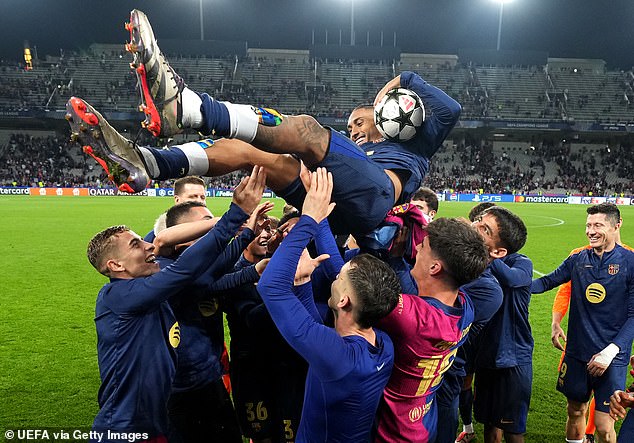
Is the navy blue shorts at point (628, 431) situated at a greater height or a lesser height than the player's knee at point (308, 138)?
lesser

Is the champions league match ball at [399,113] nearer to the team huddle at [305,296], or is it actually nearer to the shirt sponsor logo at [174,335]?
the team huddle at [305,296]

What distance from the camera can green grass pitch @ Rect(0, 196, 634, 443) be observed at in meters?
4.32

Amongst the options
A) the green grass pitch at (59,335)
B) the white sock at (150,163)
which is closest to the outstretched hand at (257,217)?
the white sock at (150,163)

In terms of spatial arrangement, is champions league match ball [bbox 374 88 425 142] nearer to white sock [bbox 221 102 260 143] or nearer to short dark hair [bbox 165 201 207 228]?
white sock [bbox 221 102 260 143]

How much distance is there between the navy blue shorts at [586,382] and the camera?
3.71m

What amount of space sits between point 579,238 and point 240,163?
15146mm

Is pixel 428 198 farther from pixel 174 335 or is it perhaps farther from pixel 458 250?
pixel 174 335

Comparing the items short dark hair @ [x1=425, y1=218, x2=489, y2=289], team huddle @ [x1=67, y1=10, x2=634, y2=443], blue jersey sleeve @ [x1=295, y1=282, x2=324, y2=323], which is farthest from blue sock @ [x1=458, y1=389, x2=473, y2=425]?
blue jersey sleeve @ [x1=295, y1=282, x2=324, y2=323]

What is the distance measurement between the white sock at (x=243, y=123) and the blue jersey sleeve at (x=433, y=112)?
1.30 meters

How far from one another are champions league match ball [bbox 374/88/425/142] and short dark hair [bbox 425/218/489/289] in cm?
84

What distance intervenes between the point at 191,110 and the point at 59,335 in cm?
547

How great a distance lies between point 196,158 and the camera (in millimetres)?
2473

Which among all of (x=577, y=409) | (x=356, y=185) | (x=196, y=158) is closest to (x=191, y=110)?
(x=196, y=158)

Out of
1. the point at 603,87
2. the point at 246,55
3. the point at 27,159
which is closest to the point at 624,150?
the point at 603,87
